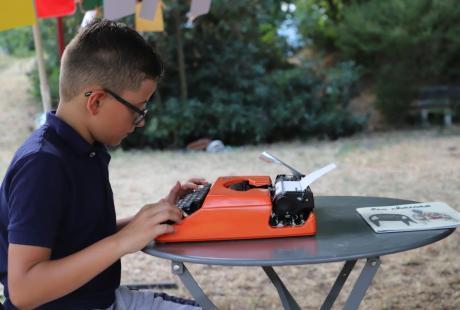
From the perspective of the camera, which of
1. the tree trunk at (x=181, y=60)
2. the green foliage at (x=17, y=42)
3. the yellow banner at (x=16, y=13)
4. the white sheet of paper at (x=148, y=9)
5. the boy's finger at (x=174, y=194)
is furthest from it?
the green foliage at (x=17, y=42)

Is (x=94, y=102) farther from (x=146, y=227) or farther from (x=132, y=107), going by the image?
(x=146, y=227)

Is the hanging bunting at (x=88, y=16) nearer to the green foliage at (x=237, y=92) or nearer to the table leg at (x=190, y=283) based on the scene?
the table leg at (x=190, y=283)

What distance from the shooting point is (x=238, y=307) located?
9.59 feet

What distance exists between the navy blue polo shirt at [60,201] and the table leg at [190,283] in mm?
252

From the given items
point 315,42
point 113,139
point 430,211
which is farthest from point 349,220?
point 315,42

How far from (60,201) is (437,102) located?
8337mm

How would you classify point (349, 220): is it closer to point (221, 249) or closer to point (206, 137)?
point (221, 249)

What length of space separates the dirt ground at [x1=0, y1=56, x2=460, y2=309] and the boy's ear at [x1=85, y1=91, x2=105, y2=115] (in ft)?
5.74

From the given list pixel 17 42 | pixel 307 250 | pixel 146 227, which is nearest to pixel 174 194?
pixel 146 227

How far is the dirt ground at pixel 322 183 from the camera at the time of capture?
3.02 m

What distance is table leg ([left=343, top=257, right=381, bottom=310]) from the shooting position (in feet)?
4.37

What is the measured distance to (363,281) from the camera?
1356 millimetres

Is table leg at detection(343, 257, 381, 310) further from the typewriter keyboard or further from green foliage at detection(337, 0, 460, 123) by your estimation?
green foliage at detection(337, 0, 460, 123)

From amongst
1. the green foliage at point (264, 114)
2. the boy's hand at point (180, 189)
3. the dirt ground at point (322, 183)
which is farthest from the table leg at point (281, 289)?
the green foliage at point (264, 114)
